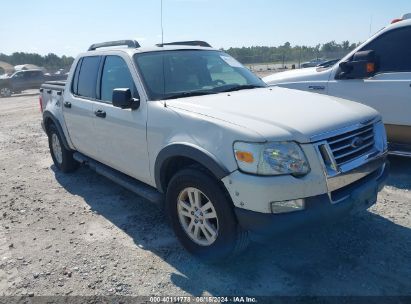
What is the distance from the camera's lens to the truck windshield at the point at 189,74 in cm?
379

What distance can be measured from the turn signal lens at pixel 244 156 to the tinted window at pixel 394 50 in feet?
11.0

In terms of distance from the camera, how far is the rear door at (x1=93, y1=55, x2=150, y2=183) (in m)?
3.74

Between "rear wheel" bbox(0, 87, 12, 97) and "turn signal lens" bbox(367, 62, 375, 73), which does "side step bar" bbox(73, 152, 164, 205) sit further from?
"rear wheel" bbox(0, 87, 12, 97)

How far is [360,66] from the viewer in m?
5.06

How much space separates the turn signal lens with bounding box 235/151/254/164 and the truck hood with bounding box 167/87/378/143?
16cm

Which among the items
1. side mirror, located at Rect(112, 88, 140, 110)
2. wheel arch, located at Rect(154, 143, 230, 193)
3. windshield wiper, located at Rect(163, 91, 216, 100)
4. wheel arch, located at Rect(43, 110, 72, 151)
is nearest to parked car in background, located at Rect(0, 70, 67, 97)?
wheel arch, located at Rect(43, 110, 72, 151)

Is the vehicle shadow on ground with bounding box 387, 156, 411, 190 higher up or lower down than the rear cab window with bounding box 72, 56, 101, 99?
lower down

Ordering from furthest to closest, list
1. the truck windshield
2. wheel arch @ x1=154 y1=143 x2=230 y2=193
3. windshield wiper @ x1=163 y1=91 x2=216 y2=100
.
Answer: the truck windshield < windshield wiper @ x1=163 y1=91 x2=216 y2=100 < wheel arch @ x1=154 y1=143 x2=230 y2=193

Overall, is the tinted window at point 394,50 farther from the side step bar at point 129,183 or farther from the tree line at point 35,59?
the tree line at point 35,59

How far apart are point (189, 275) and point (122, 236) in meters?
1.07

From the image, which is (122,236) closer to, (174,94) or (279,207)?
(174,94)

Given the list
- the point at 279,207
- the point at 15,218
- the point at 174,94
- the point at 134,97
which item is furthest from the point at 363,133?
the point at 15,218

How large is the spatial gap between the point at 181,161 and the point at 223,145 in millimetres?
659

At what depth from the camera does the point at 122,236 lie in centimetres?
396
